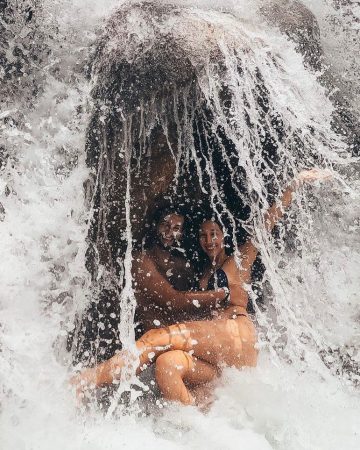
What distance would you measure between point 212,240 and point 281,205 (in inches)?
25.7

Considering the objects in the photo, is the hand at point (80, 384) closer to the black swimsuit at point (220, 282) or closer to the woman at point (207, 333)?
the woman at point (207, 333)

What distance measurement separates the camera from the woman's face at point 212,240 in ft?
16.0

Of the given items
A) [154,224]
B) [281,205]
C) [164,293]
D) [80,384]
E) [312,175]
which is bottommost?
[80,384]

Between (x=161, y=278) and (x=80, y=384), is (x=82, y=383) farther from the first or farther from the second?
(x=161, y=278)

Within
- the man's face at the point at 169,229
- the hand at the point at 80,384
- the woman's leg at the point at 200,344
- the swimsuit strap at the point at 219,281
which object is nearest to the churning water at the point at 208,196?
the hand at the point at 80,384

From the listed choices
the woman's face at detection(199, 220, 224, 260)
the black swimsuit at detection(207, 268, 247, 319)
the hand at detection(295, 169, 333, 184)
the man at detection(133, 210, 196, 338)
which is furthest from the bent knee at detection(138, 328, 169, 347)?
the hand at detection(295, 169, 333, 184)

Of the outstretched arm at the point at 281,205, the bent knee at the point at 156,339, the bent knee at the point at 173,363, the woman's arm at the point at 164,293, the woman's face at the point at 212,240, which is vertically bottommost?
the woman's arm at the point at 164,293

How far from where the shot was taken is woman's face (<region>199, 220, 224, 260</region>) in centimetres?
486

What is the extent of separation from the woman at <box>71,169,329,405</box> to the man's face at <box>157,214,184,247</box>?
220 millimetres

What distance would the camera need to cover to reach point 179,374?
3.86m

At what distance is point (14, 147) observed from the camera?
4586mm

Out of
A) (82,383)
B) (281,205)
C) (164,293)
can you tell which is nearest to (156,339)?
(82,383)

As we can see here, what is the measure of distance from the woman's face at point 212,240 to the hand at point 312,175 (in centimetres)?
80

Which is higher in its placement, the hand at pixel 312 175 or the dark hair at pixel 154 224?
the hand at pixel 312 175
